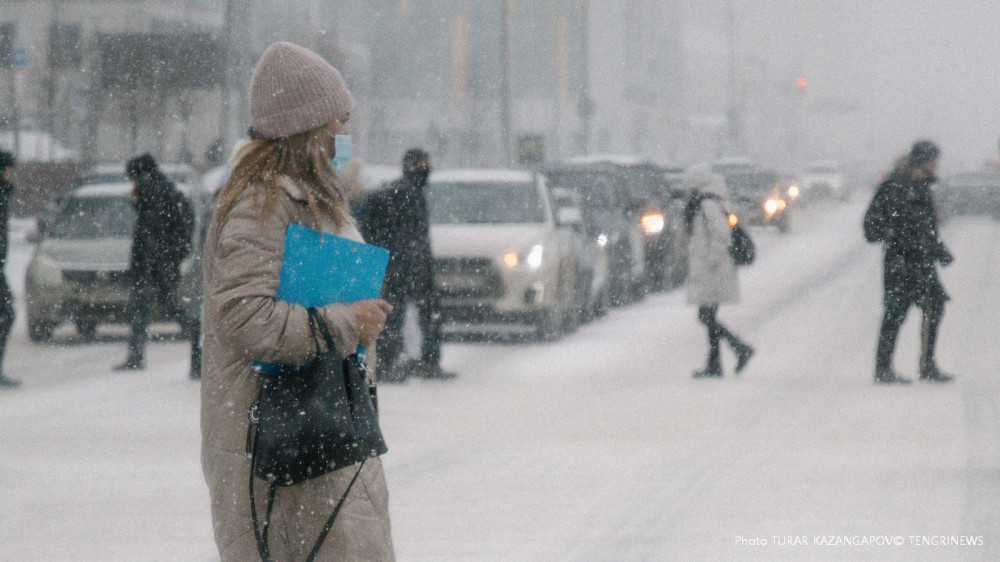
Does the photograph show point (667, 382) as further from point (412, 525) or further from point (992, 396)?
point (412, 525)

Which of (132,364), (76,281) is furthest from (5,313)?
(76,281)

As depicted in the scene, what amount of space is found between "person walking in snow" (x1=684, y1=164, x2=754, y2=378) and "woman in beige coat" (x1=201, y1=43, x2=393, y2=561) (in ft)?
30.5

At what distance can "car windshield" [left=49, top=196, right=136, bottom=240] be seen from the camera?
1627 centimetres

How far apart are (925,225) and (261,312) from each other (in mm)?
9114

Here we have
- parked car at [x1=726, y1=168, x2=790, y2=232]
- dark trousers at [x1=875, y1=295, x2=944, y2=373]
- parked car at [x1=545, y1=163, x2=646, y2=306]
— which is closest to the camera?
dark trousers at [x1=875, y1=295, x2=944, y2=373]

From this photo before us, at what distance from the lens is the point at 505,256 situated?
14883mm

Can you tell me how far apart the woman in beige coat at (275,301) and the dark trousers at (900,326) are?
351 inches

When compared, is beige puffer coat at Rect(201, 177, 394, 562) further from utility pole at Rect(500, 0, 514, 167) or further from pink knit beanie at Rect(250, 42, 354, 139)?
utility pole at Rect(500, 0, 514, 167)

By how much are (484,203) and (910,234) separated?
5.29 meters

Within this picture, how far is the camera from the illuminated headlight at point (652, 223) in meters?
20.7

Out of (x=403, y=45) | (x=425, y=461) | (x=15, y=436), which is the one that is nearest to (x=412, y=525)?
(x=425, y=461)

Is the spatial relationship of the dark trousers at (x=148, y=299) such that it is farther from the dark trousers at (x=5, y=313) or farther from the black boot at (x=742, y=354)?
the black boot at (x=742, y=354)

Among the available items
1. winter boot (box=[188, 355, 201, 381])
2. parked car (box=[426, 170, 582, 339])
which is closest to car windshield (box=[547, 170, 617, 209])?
parked car (box=[426, 170, 582, 339])

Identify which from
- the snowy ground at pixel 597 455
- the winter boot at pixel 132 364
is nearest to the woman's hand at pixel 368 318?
the snowy ground at pixel 597 455
